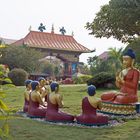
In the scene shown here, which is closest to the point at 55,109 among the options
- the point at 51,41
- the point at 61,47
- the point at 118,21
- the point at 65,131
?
the point at 65,131

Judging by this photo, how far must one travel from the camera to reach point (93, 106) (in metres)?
7.45

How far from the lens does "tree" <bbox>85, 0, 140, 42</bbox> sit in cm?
958

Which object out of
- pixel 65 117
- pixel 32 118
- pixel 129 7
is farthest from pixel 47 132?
pixel 129 7

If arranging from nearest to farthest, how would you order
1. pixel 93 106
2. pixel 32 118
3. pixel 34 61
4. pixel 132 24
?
pixel 93 106 < pixel 32 118 < pixel 132 24 < pixel 34 61

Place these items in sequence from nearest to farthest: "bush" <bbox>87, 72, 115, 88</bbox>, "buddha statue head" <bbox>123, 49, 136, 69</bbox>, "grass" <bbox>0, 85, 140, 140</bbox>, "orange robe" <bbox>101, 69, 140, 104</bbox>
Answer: "grass" <bbox>0, 85, 140, 140</bbox> < "orange robe" <bbox>101, 69, 140, 104</bbox> < "buddha statue head" <bbox>123, 49, 136, 69</bbox> < "bush" <bbox>87, 72, 115, 88</bbox>

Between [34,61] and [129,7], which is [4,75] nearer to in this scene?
[129,7]

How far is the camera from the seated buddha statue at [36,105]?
8406 millimetres

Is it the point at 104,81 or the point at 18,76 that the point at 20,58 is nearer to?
the point at 18,76

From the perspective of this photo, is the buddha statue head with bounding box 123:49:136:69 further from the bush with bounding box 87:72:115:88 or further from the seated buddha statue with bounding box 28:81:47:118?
the bush with bounding box 87:72:115:88

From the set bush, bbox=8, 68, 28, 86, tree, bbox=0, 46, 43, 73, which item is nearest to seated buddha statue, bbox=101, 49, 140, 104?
bush, bbox=8, 68, 28, 86

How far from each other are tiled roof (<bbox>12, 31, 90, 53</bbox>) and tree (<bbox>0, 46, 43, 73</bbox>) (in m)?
5.10

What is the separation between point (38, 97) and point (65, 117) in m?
1.12

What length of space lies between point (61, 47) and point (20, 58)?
34.5 feet

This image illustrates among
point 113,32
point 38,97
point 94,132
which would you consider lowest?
point 94,132
